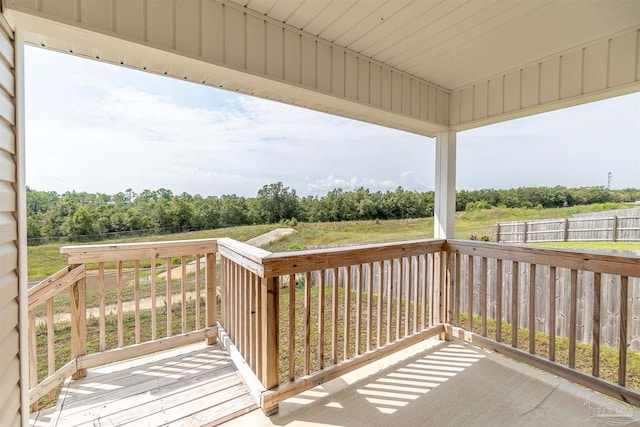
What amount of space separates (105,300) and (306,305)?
181 cm

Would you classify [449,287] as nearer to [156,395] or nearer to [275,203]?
[275,203]

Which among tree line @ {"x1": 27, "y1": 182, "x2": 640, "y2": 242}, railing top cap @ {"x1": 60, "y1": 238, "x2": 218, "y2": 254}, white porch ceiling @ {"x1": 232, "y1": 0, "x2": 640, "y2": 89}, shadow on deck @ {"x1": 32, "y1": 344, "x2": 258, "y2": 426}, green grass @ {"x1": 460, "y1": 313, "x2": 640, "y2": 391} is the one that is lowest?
green grass @ {"x1": 460, "y1": 313, "x2": 640, "y2": 391}

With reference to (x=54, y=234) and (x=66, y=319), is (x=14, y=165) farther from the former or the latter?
(x=66, y=319)

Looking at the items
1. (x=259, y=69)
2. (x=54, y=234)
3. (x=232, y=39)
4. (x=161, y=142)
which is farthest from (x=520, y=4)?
(x=54, y=234)

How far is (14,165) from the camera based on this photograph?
119cm

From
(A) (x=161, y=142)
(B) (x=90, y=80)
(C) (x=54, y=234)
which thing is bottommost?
(C) (x=54, y=234)

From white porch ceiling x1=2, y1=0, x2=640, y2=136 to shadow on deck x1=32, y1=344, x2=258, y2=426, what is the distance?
2.12 m

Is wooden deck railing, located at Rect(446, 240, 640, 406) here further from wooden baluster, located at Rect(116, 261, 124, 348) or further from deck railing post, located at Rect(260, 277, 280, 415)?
wooden baluster, located at Rect(116, 261, 124, 348)

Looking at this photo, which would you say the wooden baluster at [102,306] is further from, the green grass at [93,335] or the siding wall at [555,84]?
the siding wall at [555,84]

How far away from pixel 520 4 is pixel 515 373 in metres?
2.61

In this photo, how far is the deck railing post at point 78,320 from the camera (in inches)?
79.7

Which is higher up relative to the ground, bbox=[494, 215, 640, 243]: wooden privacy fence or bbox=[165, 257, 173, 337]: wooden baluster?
bbox=[494, 215, 640, 243]: wooden privacy fence

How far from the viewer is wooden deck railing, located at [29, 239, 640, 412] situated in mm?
1821

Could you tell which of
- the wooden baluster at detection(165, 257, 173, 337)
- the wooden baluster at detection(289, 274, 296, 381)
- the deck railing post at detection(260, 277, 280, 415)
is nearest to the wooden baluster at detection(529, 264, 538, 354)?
the wooden baluster at detection(289, 274, 296, 381)
